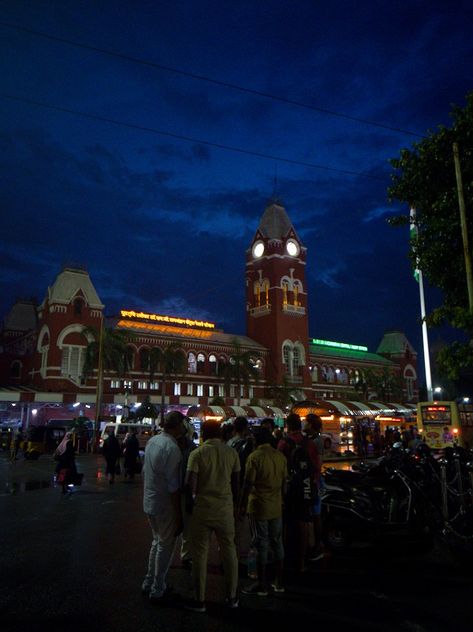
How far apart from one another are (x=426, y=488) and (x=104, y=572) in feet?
18.2

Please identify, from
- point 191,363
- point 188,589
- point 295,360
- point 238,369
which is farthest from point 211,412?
point 188,589

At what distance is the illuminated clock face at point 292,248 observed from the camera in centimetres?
6538

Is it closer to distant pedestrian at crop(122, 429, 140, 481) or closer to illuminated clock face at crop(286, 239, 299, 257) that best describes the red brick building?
illuminated clock face at crop(286, 239, 299, 257)

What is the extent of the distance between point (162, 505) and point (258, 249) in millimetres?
62041

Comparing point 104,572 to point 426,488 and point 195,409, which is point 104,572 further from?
point 195,409

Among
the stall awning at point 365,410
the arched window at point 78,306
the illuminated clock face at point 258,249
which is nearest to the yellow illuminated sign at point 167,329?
the arched window at point 78,306

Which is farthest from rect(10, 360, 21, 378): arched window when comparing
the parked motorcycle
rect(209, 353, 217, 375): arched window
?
the parked motorcycle

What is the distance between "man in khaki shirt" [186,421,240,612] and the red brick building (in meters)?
38.6

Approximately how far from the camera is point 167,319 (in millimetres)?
56156

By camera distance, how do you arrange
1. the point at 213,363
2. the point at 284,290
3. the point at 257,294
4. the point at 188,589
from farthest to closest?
the point at 257,294
the point at 284,290
the point at 213,363
the point at 188,589

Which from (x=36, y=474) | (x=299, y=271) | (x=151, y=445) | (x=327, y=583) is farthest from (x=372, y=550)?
(x=299, y=271)

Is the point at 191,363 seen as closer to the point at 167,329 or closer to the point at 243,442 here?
the point at 167,329

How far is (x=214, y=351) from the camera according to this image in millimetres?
57344

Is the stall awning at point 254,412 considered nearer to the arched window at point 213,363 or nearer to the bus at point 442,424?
the arched window at point 213,363
